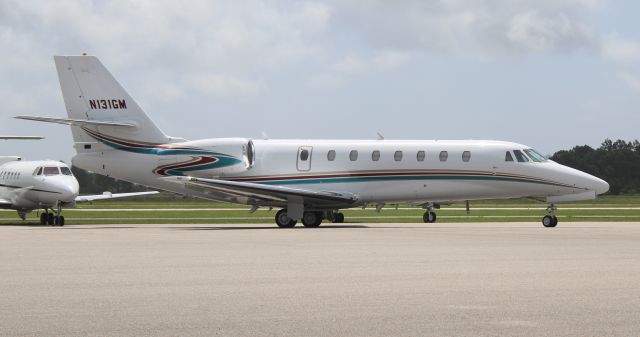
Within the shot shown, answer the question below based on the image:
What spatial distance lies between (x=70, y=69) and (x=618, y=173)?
9379 cm

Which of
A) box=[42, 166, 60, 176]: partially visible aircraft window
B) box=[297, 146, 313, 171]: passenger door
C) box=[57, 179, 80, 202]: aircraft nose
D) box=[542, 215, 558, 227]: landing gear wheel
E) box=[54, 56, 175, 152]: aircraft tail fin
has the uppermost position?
box=[54, 56, 175, 152]: aircraft tail fin

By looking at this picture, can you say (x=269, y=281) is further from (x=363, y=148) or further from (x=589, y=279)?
(x=363, y=148)

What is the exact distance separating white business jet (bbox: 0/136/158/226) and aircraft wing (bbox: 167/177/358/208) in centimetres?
876

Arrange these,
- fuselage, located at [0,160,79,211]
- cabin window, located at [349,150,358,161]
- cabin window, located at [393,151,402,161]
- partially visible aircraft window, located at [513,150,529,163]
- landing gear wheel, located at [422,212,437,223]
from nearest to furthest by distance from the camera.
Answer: partially visible aircraft window, located at [513,150,529,163] → cabin window, located at [393,151,402,161] → cabin window, located at [349,150,358,161] → landing gear wheel, located at [422,212,437,223] → fuselage, located at [0,160,79,211]

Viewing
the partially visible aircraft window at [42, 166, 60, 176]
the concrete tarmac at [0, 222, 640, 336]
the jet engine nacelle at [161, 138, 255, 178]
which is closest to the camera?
the concrete tarmac at [0, 222, 640, 336]

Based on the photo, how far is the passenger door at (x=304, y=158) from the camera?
35812 mm

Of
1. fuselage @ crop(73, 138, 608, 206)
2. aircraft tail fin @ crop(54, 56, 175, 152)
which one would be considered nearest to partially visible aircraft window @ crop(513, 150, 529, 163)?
fuselage @ crop(73, 138, 608, 206)

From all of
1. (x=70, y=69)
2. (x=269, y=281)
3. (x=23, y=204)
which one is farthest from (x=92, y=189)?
(x=269, y=281)

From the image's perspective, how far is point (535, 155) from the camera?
115 ft

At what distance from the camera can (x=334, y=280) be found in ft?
46.0

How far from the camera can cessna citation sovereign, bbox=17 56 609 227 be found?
34.7 m

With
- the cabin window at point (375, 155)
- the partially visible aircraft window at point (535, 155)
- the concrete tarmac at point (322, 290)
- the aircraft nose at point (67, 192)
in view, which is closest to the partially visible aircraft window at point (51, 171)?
the aircraft nose at point (67, 192)

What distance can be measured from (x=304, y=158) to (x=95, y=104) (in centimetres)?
725

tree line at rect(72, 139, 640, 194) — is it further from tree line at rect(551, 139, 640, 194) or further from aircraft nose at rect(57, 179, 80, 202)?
aircraft nose at rect(57, 179, 80, 202)
